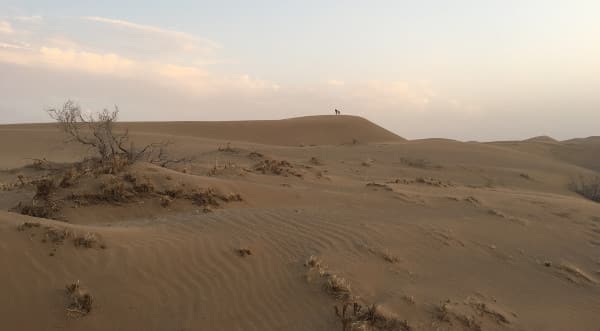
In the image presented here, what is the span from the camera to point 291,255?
6.08 meters

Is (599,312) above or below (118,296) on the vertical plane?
below

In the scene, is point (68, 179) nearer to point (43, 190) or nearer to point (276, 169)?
point (43, 190)

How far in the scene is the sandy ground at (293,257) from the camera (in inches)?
181

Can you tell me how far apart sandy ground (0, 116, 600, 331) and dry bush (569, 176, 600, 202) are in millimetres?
5409

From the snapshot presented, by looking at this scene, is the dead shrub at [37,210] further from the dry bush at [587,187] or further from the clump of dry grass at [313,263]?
the dry bush at [587,187]

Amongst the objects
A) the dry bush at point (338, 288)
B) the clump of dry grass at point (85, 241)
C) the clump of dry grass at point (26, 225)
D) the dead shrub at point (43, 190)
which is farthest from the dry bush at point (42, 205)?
the dry bush at point (338, 288)

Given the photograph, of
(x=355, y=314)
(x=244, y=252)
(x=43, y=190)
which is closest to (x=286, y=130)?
(x=43, y=190)

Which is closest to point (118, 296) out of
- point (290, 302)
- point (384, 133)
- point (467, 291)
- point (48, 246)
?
point (48, 246)

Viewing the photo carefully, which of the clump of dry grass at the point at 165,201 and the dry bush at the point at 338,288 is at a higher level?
the clump of dry grass at the point at 165,201

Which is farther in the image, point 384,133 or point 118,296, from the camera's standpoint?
point 384,133

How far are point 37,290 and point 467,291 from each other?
4451 millimetres

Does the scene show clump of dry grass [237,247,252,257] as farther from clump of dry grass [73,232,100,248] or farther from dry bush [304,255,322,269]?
clump of dry grass [73,232,100,248]

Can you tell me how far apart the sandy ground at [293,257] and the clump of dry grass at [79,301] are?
0.04 meters

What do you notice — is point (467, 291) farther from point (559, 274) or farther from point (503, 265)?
point (559, 274)
